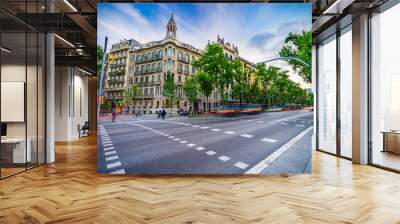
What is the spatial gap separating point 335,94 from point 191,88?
15.4 feet

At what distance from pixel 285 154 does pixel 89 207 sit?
3430 mm

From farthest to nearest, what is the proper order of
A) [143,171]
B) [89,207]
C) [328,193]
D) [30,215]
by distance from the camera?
[143,171], [328,193], [89,207], [30,215]

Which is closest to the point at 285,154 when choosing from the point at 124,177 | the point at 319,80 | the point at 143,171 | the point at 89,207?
the point at 143,171

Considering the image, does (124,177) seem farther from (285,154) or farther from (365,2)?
(365,2)

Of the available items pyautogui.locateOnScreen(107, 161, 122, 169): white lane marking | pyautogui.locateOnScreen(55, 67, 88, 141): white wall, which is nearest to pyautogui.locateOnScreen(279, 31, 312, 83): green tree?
pyautogui.locateOnScreen(107, 161, 122, 169): white lane marking

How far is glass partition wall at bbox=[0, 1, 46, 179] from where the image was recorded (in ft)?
20.2

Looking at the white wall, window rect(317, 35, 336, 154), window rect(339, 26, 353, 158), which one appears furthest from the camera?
the white wall

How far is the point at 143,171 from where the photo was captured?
6.03m

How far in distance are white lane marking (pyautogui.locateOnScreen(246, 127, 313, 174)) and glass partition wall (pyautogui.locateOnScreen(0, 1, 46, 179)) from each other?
4.37 metres

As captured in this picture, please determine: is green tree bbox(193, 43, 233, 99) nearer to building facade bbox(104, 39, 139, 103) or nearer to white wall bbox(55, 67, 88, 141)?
building facade bbox(104, 39, 139, 103)

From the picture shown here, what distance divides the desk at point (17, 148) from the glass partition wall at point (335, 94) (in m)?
7.13

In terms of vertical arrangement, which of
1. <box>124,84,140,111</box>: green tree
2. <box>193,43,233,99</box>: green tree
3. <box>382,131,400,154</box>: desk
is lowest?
<box>382,131,400,154</box>: desk

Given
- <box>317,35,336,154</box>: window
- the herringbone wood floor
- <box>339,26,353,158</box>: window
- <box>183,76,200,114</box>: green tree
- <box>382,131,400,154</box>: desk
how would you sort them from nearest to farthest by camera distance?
the herringbone wood floor
<box>183,76,200,114</box>: green tree
<box>382,131,400,154</box>: desk
<box>339,26,353,158</box>: window
<box>317,35,336,154</box>: window

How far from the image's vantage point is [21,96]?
6.69 meters
